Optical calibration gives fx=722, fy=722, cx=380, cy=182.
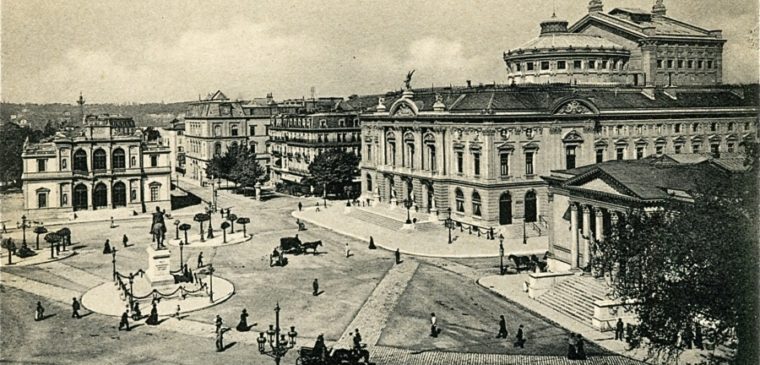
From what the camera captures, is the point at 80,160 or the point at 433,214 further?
the point at 80,160

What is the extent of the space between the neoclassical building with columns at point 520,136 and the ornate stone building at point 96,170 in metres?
26.4

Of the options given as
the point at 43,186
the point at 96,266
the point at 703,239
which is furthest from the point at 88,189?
the point at 703,239

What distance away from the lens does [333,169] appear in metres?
90.1

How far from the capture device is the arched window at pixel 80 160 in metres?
77.9

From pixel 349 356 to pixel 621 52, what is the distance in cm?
6662

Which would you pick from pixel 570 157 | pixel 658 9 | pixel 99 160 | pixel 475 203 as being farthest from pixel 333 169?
pixel 658 9

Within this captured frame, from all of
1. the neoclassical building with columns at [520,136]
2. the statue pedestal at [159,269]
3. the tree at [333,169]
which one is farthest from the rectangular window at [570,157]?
the statue pedestal at [159,269]

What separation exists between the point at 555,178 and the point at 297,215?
3709cm

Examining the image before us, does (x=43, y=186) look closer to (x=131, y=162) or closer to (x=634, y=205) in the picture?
(x=131, y=162)

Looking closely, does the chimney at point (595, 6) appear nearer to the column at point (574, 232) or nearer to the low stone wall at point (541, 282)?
the column at point (574, 232)

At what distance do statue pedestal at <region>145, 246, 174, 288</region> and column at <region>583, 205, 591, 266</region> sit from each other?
83.2 ft

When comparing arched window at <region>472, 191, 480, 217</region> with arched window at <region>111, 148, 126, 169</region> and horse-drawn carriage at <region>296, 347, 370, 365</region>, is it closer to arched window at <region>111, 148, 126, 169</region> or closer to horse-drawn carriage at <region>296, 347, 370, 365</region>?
horse-drawn carriage at <region>296, 347, 370, 365</region>

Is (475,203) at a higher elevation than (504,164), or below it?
below

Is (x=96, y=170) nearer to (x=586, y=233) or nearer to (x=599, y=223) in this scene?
(x=586, y=233)
